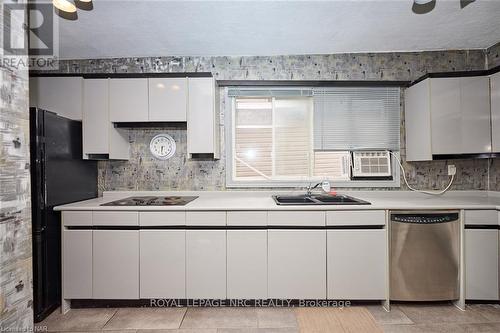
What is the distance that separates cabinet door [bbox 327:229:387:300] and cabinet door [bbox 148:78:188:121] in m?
1.81

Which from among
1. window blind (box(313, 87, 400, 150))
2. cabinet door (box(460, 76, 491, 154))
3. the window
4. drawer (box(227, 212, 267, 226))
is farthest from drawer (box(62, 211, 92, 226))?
cabinet door (box(460, 76, 491, 154))

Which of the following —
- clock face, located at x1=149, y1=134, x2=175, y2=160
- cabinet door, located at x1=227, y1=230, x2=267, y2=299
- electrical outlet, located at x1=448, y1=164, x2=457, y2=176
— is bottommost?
cabinet door, located at x1=227, y1=230, x2=267, y2=299

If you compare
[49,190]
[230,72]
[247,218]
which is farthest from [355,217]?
[49,190]

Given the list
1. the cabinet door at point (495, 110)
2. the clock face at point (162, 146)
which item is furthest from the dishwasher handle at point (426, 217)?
the clock face at point (162, 146)

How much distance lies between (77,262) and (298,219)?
192 centimetres

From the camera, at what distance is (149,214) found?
7.35 feet

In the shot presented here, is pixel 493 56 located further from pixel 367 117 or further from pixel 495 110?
pixel 367 117

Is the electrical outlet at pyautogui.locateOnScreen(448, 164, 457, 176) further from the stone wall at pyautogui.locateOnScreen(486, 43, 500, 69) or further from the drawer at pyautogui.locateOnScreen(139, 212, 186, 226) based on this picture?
the drawer at pyautogui.locateOnScreen(139, 212, 186, 226)

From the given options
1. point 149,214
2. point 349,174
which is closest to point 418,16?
point 349,174

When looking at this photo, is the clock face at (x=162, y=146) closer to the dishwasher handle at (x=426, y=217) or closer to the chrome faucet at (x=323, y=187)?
the chrome faucet at (x=323, y=187)

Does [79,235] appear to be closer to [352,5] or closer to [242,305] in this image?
[242,305]

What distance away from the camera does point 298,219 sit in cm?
223

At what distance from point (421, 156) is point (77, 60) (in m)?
3.84

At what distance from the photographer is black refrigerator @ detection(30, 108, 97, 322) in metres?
2.04
